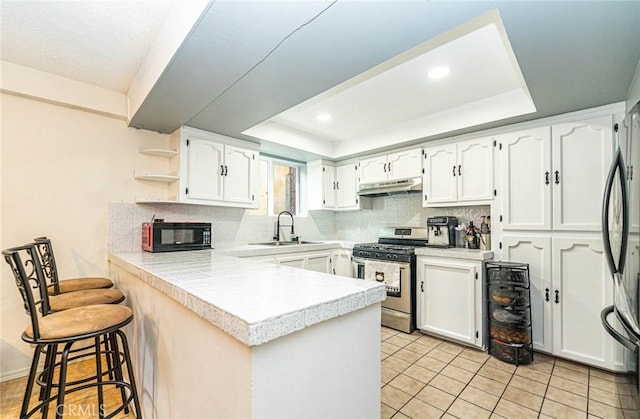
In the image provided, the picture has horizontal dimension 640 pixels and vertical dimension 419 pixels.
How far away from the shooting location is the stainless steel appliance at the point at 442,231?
3.15 metres

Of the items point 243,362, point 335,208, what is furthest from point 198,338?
point 335,208

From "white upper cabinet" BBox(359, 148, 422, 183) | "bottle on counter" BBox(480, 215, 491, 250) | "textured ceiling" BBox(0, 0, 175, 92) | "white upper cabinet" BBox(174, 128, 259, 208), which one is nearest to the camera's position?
"textured ceiling" BBox(0, 0, 175, 92)

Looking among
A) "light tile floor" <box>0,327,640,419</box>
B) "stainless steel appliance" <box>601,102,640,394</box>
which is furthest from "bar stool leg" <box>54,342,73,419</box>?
"stainless steel appliance" <box>601,102,640,394</box>

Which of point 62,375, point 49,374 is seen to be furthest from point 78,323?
point 49,374

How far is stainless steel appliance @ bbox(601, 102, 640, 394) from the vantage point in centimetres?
109

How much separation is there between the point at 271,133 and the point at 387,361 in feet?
8.43

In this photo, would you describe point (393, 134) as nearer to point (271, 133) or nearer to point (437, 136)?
point (437, 136)

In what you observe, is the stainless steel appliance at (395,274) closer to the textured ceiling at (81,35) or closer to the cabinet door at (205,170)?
the cabinet door at (205,170)

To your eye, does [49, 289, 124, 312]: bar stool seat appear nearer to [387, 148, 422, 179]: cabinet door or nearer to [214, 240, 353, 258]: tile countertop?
[214, 240, 353, 258]: tile countertop

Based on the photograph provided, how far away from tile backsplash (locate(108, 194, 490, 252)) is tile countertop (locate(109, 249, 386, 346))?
56.4 inches

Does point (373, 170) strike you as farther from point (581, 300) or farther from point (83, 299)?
point (83, 299)

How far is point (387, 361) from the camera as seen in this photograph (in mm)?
2447

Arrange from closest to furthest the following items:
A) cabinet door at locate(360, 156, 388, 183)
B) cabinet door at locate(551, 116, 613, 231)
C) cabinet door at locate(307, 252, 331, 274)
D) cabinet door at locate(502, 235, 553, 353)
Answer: cabinet door at locate(551, 116, 613, 231) → cabinet door at locate(502, 235, 553, 353) → cabinet door at locate(307, 252, 331, 274) → cabinet door at locate(360, 156, 388, 183)

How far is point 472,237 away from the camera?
3.03 meters
